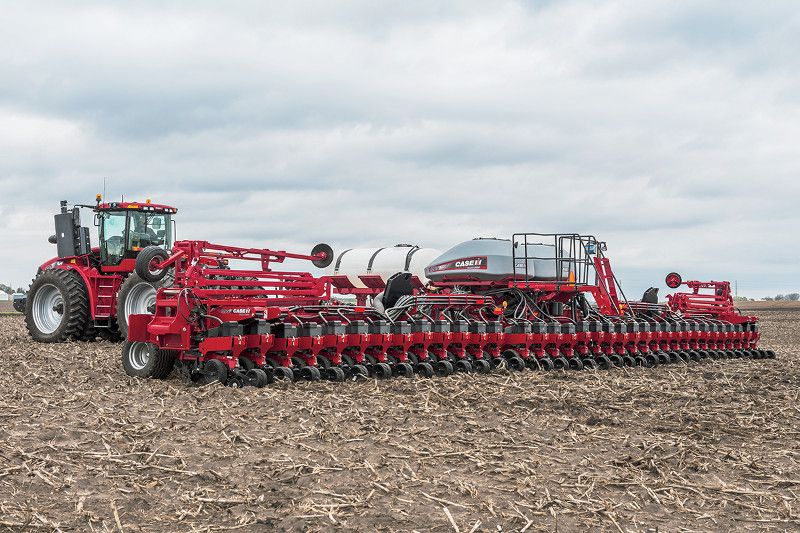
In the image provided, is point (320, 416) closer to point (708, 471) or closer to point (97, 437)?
point (97, 437)

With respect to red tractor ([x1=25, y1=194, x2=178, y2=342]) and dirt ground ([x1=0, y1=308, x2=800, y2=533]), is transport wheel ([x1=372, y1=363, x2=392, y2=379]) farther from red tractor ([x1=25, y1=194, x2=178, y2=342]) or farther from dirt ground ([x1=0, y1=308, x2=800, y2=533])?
red tractor ([x1=25, y1=194, x2=178, y2=342])

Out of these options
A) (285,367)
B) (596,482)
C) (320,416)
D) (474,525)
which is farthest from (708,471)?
(285,367)

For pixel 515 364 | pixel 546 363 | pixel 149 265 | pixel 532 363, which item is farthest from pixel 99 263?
pixel 546 363

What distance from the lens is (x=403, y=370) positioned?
10289mm

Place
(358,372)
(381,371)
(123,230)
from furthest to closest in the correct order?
(123,230)
(381,371)
(358,372)

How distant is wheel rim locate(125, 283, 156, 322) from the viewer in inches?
520

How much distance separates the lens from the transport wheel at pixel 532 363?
39.1 ft

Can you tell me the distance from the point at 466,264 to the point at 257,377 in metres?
6.57

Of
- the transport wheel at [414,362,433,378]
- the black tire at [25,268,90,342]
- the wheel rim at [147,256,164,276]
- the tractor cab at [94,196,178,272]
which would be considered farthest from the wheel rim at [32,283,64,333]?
the transport wheel at [414,362,433,378]

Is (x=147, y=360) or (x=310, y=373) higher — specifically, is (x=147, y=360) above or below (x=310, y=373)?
above

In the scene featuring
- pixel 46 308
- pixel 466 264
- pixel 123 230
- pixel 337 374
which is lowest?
pixel 337 374

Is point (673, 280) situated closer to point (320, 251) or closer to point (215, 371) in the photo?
point (320, 251)

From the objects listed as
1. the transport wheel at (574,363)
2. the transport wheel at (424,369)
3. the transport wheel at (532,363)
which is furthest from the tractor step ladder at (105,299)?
the transport wheel at (574,363)

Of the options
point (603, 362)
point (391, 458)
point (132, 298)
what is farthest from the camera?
point (132, 298)
